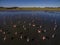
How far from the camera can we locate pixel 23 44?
675 inches

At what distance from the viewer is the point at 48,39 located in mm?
18938

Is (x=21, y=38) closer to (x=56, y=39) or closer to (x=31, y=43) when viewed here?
(x=31, y=43)

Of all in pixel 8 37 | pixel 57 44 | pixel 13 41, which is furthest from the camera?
pixel 8 37

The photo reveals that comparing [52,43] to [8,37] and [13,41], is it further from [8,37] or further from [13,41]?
[8,37]

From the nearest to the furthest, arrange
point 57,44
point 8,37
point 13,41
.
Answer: point 57,44 < point 13,41 < point 8,37

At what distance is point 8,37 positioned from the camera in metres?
19.9

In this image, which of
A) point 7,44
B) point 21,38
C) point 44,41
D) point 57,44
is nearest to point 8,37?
Result: point 21,38

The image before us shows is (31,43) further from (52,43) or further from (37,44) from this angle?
(52,43)

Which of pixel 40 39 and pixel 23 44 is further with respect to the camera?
pixel 40 39

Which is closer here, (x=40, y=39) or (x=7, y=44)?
(x=7, y=44)

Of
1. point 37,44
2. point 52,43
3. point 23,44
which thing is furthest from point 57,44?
point 23,44

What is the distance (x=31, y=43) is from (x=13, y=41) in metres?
1.87

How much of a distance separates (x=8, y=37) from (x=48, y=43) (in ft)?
14.9

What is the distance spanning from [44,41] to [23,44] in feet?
7.12
